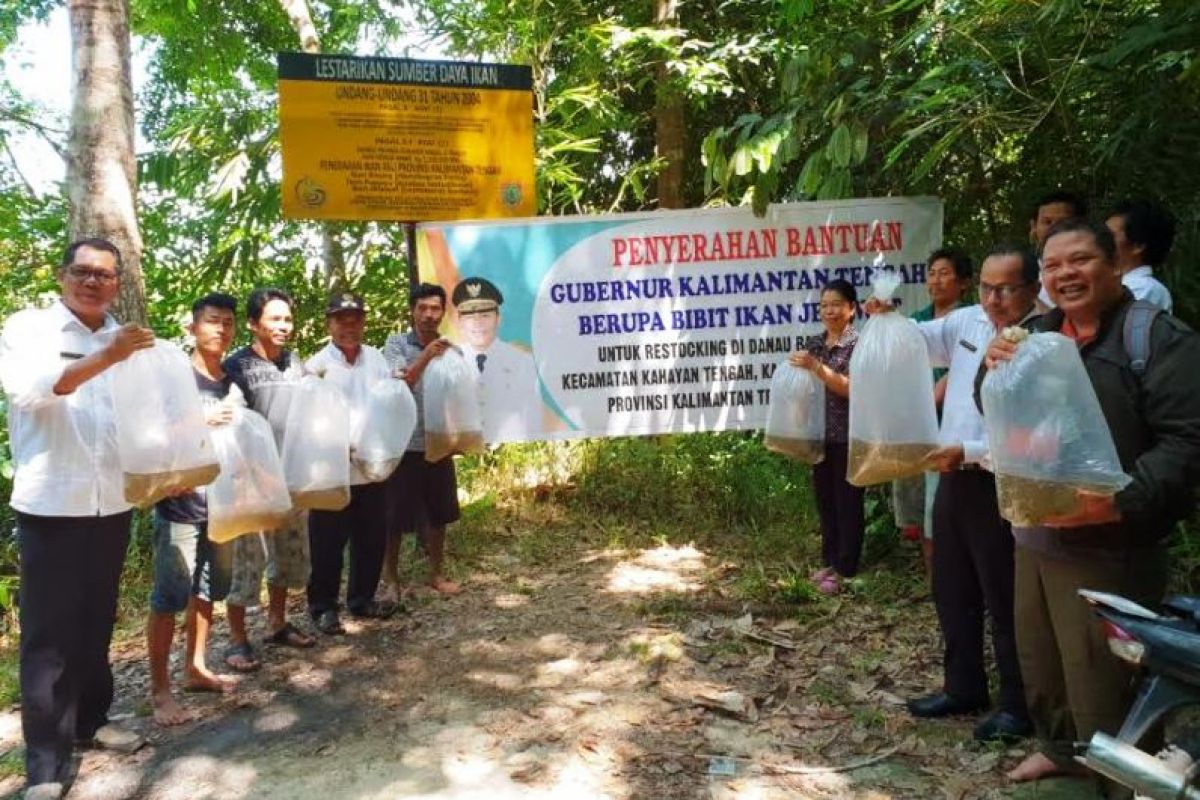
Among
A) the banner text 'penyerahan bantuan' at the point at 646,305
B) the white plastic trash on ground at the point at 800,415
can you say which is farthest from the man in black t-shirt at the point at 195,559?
the white plastic trash on ground at the point at 800,415

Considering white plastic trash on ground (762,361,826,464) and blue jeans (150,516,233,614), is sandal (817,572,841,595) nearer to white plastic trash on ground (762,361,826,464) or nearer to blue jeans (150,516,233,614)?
white plastic trash on ground (762,361,826,464)

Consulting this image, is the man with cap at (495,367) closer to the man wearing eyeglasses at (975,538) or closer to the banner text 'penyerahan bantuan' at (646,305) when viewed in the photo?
the banner text 'penyerahan bantuan' at (646,305)

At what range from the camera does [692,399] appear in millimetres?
5125

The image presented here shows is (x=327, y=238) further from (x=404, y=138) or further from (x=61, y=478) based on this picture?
(x=61, y=478)

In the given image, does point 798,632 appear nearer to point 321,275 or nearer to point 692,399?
point 692,399

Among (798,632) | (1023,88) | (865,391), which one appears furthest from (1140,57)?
(798,632)

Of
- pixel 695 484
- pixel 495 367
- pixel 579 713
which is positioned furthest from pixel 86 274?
pixel 695 484

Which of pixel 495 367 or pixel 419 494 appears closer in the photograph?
pixel 419 494

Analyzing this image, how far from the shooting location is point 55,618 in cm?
267

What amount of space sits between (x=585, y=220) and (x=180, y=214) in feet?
14.0

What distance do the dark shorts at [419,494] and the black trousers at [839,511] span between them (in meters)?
1.95

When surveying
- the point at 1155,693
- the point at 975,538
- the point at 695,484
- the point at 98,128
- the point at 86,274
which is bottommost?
the point at 695,484

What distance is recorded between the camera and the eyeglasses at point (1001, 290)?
263cm

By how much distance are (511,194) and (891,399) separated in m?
2.81
